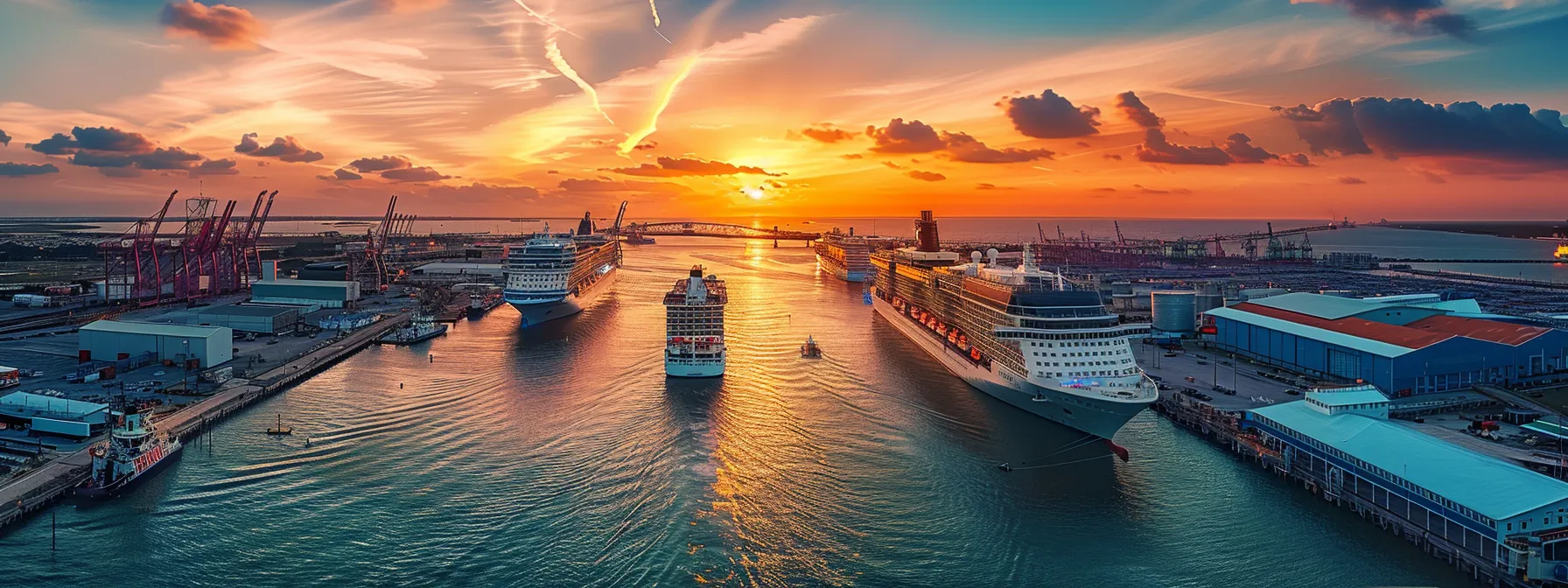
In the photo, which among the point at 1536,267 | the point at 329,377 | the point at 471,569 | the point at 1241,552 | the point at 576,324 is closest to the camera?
the point at 471,569

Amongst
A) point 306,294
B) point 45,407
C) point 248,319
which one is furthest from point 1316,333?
point 306,294

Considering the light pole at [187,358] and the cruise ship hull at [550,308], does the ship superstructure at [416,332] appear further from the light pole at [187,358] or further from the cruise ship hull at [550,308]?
the light pole at [187,358]

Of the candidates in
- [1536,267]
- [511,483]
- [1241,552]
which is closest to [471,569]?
[511,483]

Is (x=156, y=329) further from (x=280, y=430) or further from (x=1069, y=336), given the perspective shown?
(x=1069, y=336)

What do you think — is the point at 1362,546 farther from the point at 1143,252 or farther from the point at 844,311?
the point at 1143,252

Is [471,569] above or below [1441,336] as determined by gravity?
below

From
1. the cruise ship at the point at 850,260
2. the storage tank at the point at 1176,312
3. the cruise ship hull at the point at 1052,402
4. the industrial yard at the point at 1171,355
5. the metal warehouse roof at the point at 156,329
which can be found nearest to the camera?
the industrial yard at the point at 1171,355

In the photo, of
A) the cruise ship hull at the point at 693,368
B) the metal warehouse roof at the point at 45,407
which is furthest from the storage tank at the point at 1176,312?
the metal warehouse roof at the point at 45,407
